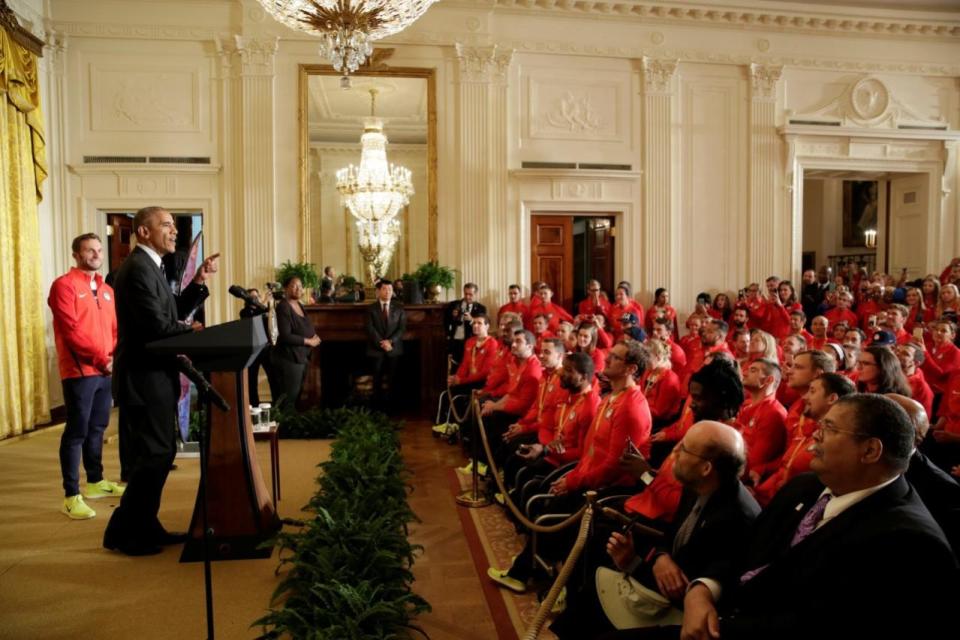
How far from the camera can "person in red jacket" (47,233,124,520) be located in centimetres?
435

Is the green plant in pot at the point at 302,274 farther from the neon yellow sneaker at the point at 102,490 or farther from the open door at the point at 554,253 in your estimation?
the neon yellow sneaker at the point at 102,490

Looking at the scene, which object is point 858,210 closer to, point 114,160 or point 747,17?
point 747,17

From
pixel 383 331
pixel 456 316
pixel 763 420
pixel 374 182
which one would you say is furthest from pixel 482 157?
pixel 763 420

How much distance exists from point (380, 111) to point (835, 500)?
875cm

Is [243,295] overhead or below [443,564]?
overhead

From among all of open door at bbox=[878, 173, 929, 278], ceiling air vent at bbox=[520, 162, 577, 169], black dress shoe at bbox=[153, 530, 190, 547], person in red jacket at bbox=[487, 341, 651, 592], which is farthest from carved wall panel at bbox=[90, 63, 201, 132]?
open door at bbox=[878, 173, 929, 278]

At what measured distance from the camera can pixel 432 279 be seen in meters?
9.10

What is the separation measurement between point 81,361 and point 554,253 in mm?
7099

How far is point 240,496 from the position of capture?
3.67 m

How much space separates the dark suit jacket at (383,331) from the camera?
25.6 feet

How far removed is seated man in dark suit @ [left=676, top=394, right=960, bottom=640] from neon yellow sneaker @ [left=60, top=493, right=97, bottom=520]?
392cm

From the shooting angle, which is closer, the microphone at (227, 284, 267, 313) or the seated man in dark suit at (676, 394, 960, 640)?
the seated man in dark suit at (676, 394, 960, 640)

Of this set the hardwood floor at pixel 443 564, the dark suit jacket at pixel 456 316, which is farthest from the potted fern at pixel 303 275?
the hardwood floor at pixel 443 564

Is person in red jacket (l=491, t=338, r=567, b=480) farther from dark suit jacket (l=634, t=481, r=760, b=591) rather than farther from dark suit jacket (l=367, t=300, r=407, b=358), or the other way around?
dark suit jacket (l=367, t=300, r=407, b=358)
